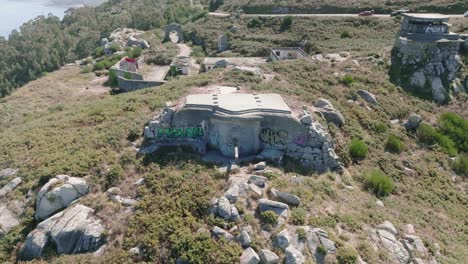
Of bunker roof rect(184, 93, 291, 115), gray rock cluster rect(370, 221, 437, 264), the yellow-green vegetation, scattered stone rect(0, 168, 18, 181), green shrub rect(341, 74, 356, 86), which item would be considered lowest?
gray rock cluster rect(370, 221, 437, 264)

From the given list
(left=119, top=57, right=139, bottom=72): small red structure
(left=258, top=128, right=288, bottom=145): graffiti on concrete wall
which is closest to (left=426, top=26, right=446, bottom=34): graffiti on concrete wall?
(left=258, top=128, right=288, bottom=145): graffiti on concrete wall

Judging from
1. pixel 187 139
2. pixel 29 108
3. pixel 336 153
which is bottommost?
pixel 29 108

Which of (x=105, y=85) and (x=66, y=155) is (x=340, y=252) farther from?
(x=105, y=85)

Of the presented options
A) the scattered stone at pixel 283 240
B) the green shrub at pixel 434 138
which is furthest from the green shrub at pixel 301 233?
the green shrub at pixel 434 138

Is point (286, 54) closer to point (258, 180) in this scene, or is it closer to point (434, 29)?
point (434, 29)

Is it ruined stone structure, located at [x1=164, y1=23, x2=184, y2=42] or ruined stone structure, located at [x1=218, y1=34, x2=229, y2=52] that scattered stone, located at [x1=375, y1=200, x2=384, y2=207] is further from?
ruined stone structure, located at [x1=164, y1=23, x2=184, y2=42]

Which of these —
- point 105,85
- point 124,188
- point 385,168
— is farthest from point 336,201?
point 105,85

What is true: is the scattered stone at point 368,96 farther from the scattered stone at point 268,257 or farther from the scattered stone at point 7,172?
the scattered stone at point 7,172
